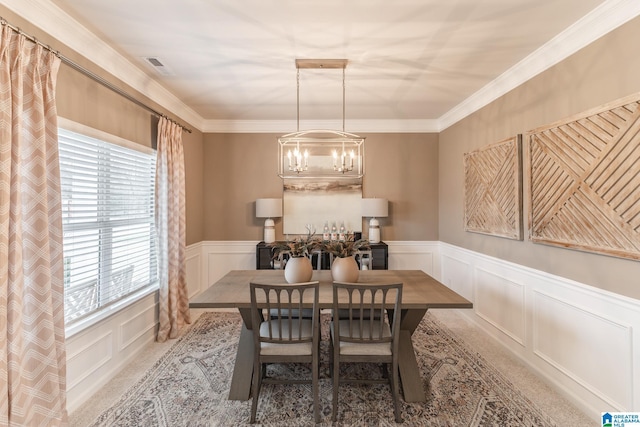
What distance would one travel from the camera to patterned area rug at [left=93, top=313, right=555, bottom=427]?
207cm

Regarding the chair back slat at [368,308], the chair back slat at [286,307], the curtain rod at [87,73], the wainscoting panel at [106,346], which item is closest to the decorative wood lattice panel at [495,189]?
the chair back slat at [368,308]

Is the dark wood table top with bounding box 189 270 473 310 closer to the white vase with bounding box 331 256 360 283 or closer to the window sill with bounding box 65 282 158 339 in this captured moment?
the white vase with bounding box 331 256 360 283

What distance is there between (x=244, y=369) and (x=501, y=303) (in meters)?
2.60

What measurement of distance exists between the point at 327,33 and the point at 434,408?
2.85 m

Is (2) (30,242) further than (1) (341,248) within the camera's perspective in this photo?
No

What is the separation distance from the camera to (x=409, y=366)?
7.59 feet

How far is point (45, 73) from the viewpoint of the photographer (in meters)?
1.86

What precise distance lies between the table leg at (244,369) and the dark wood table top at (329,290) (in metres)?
0.21

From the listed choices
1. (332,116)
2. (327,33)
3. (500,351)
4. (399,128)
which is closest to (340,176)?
(332,116)

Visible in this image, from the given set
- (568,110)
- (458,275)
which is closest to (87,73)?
(568,110)

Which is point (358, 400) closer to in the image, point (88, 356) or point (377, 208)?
point (88, 356)

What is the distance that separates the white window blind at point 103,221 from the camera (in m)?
2.21

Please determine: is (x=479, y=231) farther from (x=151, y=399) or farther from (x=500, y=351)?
(x=151, y=399)

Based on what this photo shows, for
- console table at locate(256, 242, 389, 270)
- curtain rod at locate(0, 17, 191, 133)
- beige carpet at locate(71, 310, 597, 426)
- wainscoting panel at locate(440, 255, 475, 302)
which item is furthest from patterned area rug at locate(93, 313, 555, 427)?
curtain rod at locate(0, 17, 191, 133)
